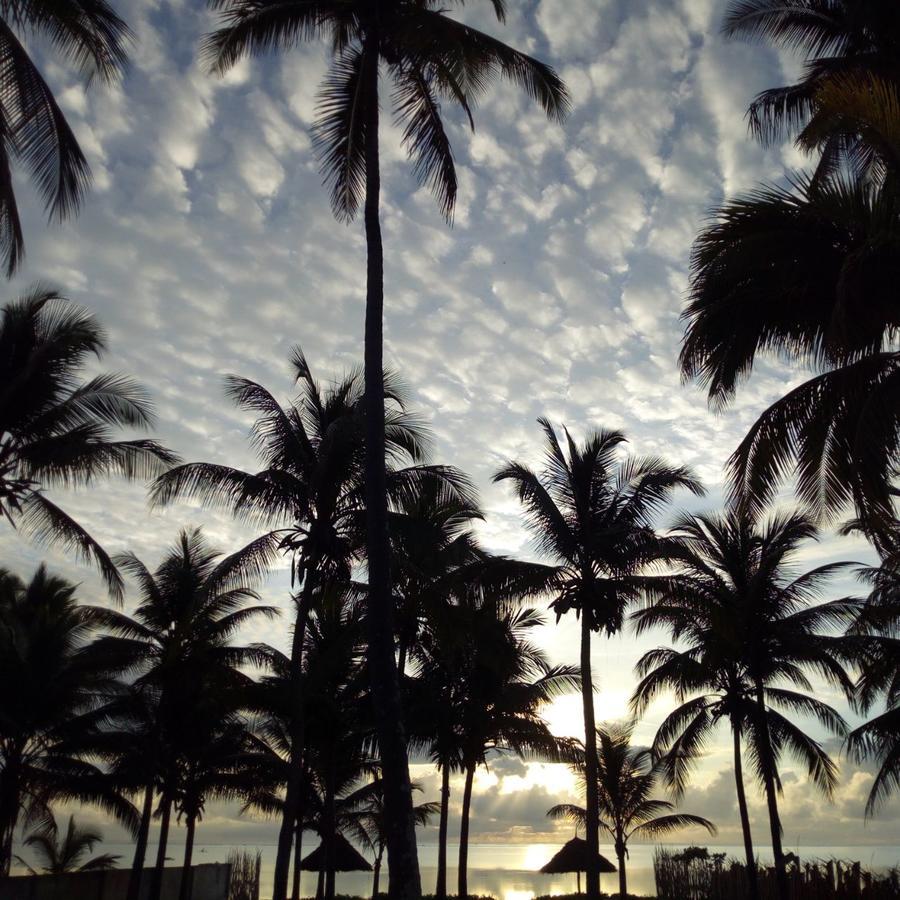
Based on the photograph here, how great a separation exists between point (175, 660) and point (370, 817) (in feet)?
40.9

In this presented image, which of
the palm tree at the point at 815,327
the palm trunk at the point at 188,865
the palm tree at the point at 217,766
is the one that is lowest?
the palm trunk at the point at 188,865

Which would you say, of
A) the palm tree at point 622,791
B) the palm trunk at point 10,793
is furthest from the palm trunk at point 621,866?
the palm trunk at point 10,793

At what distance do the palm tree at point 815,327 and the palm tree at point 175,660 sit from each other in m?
15.2

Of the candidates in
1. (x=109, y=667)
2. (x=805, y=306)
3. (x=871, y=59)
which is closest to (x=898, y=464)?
(x=805, y=306)

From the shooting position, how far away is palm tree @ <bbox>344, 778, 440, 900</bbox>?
92.6ft

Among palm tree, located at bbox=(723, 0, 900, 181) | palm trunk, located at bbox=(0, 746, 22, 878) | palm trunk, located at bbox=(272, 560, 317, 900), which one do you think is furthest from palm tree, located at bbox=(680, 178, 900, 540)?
palm trunk, located at bbox=(0, 746, 22, 878)

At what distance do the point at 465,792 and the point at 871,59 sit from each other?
19352mm

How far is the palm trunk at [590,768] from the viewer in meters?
18.2

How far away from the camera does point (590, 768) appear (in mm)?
18141

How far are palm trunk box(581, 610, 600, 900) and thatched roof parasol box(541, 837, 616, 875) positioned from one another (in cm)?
545

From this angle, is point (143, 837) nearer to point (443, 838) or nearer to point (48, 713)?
point (48, 713)

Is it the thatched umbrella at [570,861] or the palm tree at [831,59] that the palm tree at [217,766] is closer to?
the thatched umbrella at [570,861]

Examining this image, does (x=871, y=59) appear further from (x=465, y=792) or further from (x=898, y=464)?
(x=465, y=792)

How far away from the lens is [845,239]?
27.2 feet
